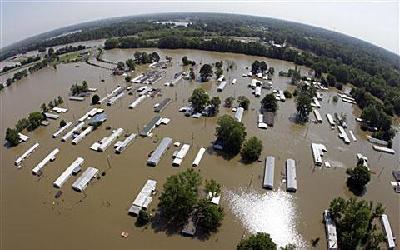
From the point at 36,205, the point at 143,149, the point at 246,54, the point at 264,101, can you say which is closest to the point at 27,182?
the point at 36,205

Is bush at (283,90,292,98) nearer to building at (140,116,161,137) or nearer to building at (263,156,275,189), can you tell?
building at (263,156,275,189)

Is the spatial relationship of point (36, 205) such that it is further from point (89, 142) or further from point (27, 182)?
point (89, 142)

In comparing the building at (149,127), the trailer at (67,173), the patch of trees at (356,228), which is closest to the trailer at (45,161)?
the trailer at (67,173)

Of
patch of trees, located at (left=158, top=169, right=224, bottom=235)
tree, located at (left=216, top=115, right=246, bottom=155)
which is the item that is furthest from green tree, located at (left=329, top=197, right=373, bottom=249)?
tree, located at (left=216, top=115, right=246, bottom=155)

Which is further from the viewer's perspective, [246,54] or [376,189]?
[246,54]

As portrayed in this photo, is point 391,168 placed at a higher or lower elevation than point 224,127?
lower

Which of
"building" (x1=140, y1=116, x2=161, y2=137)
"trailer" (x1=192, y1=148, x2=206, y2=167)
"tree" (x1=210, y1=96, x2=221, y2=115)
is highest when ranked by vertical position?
"tree" (x1=210, y1=96, x2=221, y2=115)

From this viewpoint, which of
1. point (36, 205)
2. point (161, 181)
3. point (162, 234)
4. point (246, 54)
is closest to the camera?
point (162, 234)
